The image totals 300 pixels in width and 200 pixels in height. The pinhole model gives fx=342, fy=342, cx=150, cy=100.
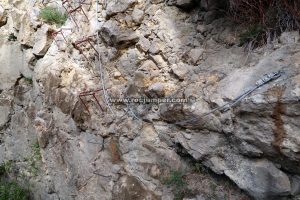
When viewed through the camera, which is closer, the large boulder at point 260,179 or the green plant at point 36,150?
the large boulder at point 260,179

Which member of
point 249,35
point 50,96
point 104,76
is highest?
point 249,35

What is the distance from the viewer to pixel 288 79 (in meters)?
2.60

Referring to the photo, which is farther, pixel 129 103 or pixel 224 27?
pixel 129 103

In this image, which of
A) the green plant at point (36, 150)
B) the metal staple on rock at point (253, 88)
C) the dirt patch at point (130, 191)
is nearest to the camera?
the metal staple on rock at point (253, 88)

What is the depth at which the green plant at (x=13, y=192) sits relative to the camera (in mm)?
4802

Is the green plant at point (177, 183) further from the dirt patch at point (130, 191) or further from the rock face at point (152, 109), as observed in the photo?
the dirt patch at point (130, 191)

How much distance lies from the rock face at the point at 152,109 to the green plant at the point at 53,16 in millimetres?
163

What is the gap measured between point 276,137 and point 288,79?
0.45m

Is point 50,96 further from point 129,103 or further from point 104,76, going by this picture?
point 129,103

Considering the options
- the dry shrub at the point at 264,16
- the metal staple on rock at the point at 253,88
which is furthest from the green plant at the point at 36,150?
the dry shrub at the point at 264,16

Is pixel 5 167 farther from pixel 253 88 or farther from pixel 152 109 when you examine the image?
pixel 253 88

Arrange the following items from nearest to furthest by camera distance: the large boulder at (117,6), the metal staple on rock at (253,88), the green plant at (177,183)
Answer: the metal staple on rock at (253,88), the green plant at (177,183), the large boulder at (117,6)

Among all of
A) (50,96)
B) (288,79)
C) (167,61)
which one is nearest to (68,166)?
(50,96)

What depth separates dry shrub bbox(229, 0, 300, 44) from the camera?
2922 millimetres
